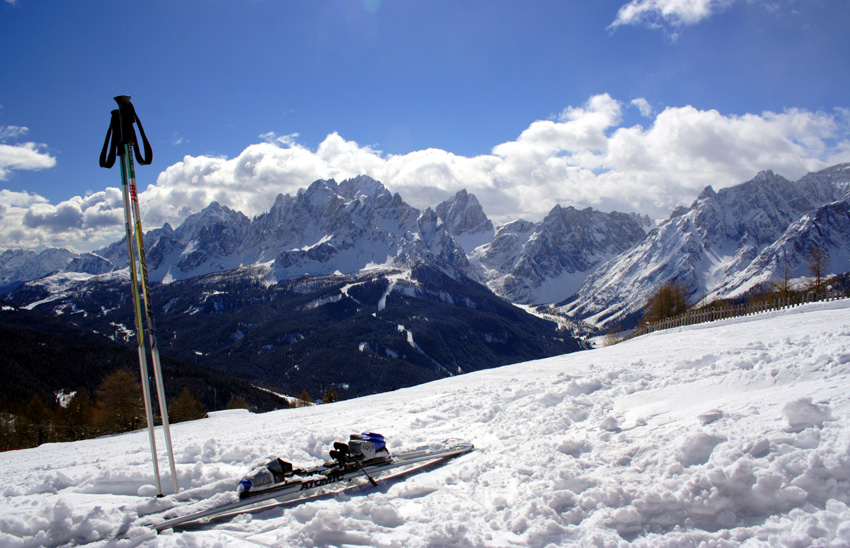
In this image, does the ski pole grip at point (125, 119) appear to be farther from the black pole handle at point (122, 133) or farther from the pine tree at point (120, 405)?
the pine tree at point (120, 405)

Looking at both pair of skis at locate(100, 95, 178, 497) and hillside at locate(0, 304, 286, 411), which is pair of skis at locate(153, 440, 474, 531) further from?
hillside at locate(0, 304, 286, 411)

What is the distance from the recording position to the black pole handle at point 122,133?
8.09 metres

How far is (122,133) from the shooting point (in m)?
8.05

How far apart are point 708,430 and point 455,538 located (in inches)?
167

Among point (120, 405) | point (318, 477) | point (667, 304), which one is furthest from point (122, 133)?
point (667, 304)

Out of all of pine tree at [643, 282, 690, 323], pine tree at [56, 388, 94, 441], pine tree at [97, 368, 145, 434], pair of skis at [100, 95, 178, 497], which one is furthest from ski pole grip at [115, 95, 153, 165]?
pine tree at [643, 282, 690, 323]

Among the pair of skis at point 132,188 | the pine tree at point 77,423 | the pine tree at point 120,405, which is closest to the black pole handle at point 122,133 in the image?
the pair of skis at point 132,188

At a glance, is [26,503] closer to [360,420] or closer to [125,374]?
[360,420]

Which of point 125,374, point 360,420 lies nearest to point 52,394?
point 125,374

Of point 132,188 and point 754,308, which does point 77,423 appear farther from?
point 754,308

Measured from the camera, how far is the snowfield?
5.79 meters

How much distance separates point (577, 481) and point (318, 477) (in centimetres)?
459

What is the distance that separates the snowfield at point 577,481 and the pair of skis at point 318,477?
0.23m

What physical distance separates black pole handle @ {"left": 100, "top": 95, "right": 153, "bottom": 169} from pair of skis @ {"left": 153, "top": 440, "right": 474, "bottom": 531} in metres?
5.99
